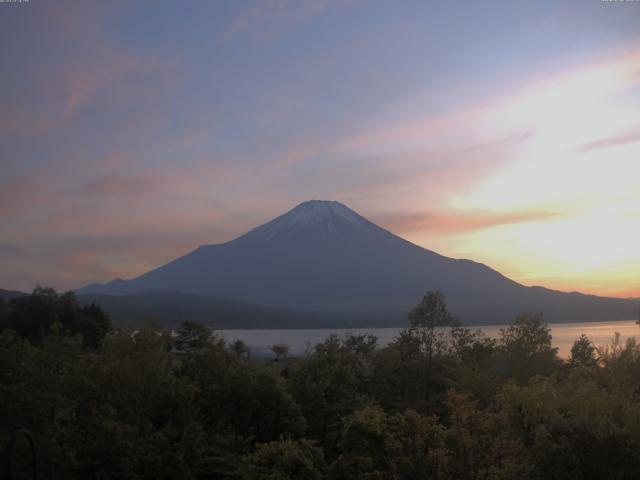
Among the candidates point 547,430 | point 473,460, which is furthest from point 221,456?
point 547,430

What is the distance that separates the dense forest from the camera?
40.2 feet

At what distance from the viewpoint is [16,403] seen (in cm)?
1505

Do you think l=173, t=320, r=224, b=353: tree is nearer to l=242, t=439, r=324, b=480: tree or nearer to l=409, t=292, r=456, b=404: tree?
l=409, t=292, r=456, b=404: tree

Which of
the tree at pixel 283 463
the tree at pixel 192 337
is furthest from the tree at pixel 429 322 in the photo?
the tree at pixel 192 337

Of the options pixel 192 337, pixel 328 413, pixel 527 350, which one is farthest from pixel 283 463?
pixel 192 337

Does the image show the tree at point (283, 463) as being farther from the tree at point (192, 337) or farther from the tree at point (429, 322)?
the tree at point (192, 337)

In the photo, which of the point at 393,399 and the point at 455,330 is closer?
the point at 393,399

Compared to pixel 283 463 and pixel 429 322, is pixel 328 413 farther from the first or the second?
pixel 429 322

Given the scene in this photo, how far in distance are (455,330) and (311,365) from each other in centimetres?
947

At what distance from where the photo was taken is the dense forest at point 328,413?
12.3 meters

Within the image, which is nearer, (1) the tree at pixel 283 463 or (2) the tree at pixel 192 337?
(1) the tree at pixel 283 463

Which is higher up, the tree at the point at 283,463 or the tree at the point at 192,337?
the tree at the point at 192,337

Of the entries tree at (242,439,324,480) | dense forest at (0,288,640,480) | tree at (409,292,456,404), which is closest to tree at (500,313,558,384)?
dense forest at (0,288,640,480)

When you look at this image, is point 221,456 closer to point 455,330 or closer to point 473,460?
point 473,460
